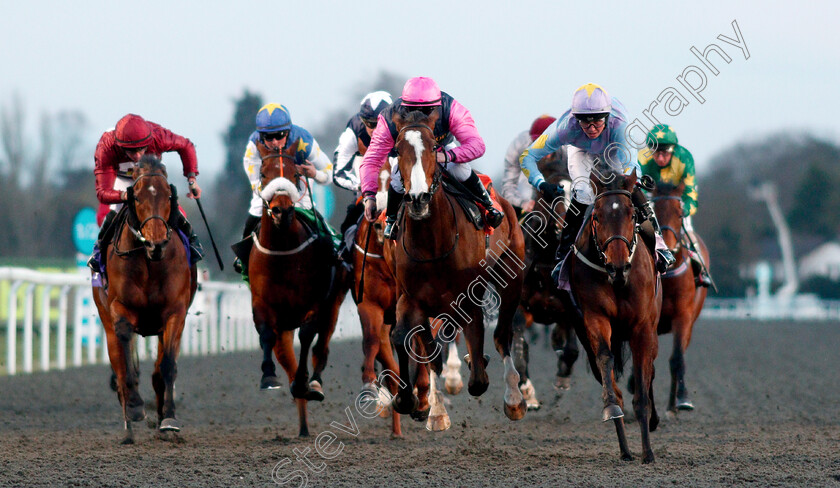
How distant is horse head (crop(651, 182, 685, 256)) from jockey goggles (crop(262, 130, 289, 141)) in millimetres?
3200

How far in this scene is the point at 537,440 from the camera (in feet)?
27.2

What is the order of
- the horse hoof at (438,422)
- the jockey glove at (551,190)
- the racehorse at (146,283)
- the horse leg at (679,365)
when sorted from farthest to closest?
the horse leg at (679,365) < the jockey glove at (551,190) < the racehorse at (146,283) < the horse hoof at (438,422)

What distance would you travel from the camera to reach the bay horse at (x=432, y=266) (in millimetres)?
6227

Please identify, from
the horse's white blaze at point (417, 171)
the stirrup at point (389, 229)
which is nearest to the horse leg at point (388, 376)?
the stirrup at point (389, 229)

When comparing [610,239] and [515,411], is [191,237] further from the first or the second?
[610,239]

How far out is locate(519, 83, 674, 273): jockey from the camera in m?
7.41

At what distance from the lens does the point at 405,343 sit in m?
6.82

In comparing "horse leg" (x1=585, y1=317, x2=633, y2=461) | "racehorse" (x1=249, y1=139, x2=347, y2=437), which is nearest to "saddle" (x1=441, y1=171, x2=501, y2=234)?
"horse leg" (x1=585, y1=317, x2=633, y2=461)

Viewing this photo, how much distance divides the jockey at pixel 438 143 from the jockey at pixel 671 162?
2.92m

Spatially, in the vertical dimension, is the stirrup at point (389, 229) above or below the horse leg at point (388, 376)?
above

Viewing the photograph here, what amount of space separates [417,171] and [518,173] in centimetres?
417

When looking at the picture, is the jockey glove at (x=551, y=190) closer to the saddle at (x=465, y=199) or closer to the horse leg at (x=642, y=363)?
the saddle at (x=465, y=199)

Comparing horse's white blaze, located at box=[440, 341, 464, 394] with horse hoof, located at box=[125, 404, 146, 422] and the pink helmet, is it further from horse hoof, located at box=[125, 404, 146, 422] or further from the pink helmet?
the pink helmet

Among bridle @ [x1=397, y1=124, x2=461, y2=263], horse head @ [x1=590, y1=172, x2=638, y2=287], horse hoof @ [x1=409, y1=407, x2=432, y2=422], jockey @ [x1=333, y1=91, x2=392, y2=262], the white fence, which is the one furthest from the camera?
the white fence
